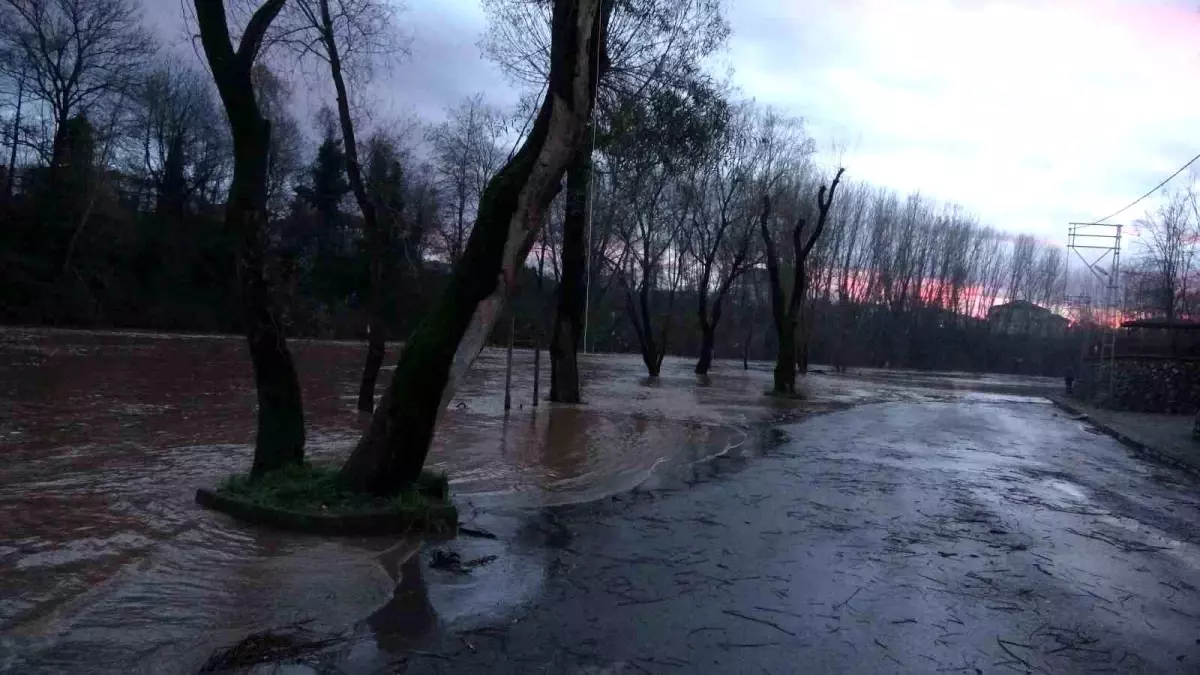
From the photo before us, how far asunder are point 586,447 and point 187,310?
3922cm

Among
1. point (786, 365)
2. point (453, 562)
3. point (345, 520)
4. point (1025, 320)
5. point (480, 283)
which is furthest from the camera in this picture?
point (1025, 320)

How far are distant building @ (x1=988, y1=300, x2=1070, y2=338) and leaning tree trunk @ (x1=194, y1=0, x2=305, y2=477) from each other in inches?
3416

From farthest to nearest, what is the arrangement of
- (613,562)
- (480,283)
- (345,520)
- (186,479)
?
(186,479) < (480,283) < (345,520) < (613,562)

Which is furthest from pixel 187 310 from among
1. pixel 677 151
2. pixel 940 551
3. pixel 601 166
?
pixel 940 551

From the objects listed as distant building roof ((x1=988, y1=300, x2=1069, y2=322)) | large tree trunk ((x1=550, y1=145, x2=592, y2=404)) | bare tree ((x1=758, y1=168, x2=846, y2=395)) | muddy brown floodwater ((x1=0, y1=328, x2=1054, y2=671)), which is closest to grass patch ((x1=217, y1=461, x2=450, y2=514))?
muddy brown floodwater ((x1=0, y1=328, x2=1054, y2=671))

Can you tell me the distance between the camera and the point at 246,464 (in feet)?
32.6

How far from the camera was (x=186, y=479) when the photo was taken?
889cm

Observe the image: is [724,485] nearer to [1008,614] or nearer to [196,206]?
[1008,614]

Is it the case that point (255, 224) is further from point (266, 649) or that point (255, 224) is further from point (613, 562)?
point (266, 649)

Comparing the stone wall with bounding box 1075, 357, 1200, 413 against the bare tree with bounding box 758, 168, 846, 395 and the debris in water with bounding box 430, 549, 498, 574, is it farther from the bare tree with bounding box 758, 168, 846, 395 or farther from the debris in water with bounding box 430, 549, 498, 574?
the debris in water with bounding box 430, 549, 498, 574

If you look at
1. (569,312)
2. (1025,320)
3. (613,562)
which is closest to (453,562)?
(613,562)

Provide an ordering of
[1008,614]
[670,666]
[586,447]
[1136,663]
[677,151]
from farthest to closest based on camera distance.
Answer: [677,151] → [586,447] → [1008,614] → [1136,663] → [670,666]

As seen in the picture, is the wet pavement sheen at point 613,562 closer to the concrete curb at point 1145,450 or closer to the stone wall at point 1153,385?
the concrete curb at point 1145,450

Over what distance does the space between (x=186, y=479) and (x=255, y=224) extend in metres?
2.93
